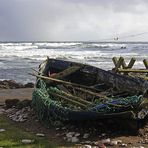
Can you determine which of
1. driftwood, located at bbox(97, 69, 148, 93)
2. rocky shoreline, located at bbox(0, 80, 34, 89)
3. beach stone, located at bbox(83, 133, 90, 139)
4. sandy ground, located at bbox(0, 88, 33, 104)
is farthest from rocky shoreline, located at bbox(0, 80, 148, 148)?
rocky shoreline, located at bbox(0, 80, 34, 89)

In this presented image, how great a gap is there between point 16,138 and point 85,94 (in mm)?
3097

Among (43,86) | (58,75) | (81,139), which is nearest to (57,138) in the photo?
(81,139)

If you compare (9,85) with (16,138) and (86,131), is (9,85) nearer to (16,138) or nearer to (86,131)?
(16,138)

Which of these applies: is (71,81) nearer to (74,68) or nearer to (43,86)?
(74,68)

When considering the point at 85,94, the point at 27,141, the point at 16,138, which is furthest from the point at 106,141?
the point at 85,94

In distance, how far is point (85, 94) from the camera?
41.6 feet

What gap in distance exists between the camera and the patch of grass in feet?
31.7

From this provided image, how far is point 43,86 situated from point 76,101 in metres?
2.11

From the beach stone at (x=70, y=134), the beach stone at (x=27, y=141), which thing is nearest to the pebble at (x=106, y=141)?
the beach stone at (x=70, y=134)

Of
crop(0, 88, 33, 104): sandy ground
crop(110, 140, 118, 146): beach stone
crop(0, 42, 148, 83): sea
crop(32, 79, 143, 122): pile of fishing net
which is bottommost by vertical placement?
crop(110, 140, 118, 146): beach stone

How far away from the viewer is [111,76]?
12.9 metres

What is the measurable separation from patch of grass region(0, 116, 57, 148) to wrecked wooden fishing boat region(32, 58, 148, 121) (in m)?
0.88

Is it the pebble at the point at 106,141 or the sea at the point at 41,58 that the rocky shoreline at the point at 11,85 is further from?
the pebble at the point at 106,141

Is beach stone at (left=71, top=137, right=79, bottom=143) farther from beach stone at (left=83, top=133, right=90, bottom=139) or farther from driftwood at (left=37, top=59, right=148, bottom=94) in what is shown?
driftwood at (left=37, top=59, right=148, bottom=94)
